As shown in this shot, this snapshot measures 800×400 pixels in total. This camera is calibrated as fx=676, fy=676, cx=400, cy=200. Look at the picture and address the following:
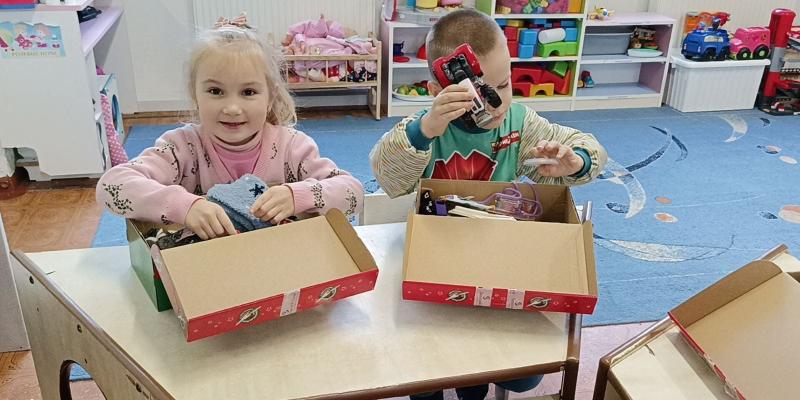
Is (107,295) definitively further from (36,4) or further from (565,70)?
(565,70)

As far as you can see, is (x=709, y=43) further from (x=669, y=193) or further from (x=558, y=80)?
(x=669, y=193)

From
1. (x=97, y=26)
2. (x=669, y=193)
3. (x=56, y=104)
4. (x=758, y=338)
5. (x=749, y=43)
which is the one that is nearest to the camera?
(x=758, y=338)

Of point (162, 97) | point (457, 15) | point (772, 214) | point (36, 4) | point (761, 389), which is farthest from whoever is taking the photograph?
point (162, 97)

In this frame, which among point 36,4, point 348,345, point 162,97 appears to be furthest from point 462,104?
point 162,97

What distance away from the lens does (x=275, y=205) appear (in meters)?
1.08

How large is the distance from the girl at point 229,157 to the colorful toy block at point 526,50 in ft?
8.49

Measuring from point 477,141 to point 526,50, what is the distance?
2.53m

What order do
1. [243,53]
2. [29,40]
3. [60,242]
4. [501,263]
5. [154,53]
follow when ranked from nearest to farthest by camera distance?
[501,263]
[243,53]
[60,242]
[29,40]
[154,53]

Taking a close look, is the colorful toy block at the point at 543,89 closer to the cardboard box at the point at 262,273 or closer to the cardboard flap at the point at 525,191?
the cardboard flap at the point at 525,191

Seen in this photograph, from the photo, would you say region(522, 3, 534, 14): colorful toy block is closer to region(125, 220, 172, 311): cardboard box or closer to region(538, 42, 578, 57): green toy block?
region(538, 42, 578, 57): green toy block

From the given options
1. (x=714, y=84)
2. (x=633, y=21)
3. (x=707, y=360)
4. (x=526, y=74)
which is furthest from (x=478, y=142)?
(x=714, y=84)

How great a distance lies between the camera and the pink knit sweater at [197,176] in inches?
42.1

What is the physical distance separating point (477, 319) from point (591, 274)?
6.9 inches

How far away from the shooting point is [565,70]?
3914 mm
